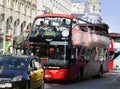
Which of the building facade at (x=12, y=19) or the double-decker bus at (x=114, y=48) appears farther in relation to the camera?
the building facade at (x=12, y=19)

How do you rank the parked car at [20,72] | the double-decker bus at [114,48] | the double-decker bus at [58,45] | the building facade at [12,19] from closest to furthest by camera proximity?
1. the parked car at [20,72]
2. the double-decker bus at [58,45]
3. the double-decker bus at [114,48]
4. the building facade at [12,19]

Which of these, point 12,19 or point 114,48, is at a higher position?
point 12,19

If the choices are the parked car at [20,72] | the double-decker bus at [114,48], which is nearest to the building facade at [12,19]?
the double-decker bus at [114,48]

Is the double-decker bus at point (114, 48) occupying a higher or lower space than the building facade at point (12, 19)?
lower

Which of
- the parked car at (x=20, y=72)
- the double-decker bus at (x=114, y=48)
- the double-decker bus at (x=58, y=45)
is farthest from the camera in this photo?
the double-decker bus at (x=114, y=48)

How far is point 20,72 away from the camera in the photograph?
647 inches

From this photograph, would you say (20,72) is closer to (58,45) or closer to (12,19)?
(58,45)

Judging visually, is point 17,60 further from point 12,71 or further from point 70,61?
point 70,61

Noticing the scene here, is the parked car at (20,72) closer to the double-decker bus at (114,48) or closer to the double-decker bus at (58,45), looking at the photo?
the double-decker bus at (58,45)

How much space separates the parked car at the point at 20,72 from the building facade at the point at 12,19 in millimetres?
37628

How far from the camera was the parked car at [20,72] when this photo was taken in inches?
622

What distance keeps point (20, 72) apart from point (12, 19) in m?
44.6

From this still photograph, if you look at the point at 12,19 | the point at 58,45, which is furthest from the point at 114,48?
the point at 58,45

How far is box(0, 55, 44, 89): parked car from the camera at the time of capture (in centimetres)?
1580
